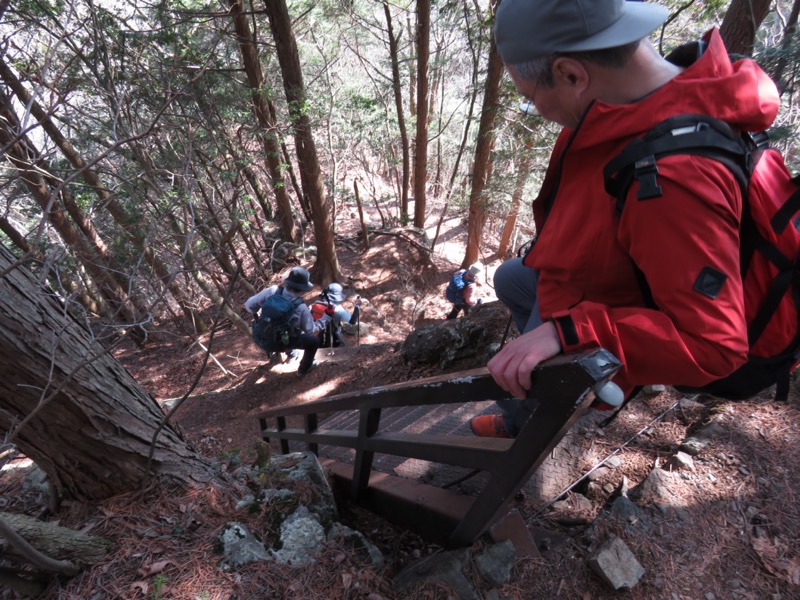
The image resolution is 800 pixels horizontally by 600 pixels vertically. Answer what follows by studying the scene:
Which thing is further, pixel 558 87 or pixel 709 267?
pixel 558 87

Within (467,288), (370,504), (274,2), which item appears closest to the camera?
(370,504)

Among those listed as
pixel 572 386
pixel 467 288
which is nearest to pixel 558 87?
pixel 572 386

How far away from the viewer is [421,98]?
13.2 meters

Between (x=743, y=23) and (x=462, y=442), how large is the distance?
6.56 metres

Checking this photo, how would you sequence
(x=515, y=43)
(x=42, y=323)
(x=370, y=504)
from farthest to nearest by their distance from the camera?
(x=370, y=504) → (x=42, y=323) → (x=515, y=43)

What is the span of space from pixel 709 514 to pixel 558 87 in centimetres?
234

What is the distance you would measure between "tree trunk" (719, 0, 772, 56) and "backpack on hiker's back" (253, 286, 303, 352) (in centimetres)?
684

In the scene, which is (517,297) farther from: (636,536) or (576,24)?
(576,24)

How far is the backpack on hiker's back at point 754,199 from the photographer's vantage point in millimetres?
1020

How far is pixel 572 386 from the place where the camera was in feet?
3.56

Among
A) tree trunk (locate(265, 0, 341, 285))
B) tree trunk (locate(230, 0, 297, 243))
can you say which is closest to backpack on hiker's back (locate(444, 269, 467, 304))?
tree trunk (locate(265, 0, 341, 285))

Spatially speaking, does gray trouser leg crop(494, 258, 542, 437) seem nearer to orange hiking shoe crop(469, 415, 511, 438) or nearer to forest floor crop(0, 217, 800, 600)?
orange hiking shoe crop(469, 415, 511, 438)

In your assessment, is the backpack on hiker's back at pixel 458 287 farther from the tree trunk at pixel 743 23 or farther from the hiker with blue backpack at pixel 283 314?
the tree trunk at pixel 743 23

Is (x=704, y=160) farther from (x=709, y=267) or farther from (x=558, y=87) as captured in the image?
(x=558, y=87)
